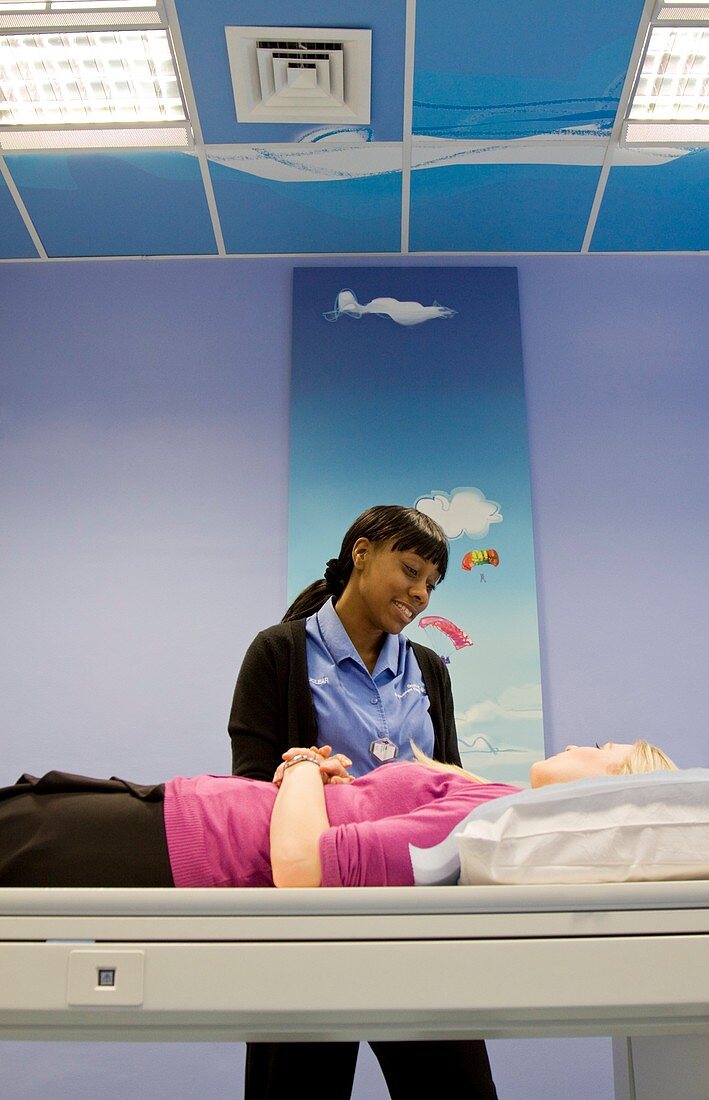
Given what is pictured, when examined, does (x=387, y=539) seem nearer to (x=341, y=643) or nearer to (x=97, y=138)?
(x=341, y=643)

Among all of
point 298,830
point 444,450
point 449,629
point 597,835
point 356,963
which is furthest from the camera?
point 444,450

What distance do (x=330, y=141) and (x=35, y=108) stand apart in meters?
0.85

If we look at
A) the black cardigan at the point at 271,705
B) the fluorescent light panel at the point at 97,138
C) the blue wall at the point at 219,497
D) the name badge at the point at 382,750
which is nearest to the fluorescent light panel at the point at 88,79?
the fluorescent light panel at the point at 97,138

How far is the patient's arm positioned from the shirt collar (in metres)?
0.66

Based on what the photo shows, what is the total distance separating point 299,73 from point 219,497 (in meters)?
1.23

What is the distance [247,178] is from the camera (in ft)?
9.51

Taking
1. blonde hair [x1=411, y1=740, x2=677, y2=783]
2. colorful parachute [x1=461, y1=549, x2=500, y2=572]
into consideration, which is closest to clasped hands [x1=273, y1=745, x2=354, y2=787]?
blonde hair [x1=411, y1=740, x2=677, y2=783]

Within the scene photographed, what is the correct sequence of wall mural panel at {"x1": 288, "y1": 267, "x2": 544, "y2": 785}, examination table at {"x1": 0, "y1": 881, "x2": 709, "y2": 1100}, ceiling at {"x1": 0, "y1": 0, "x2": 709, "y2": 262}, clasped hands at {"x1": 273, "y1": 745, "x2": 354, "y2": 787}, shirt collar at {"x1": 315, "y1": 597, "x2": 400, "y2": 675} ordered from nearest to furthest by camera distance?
examination table at {"x1": 0, "y1": 881, "x2": 709, "y2": 1100} → clasped hands at {"x1": 273, "y1": 745, "x2": 354, "y2": 787} → shirt collar at {"x1": 315, "y1": 597, "x2": 400, "y2": 675} → ceiling at {"x1": 0, "y1": 0, "x2": 709, "y2": 262} → wall mural panel at {"x1": 288, "y1": 267, "x2": 544, "y2": 785}

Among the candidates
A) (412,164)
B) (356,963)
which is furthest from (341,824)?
(412,164)

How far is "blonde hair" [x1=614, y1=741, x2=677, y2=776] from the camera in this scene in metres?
1.39

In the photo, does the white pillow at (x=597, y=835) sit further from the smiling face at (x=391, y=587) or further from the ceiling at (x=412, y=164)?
the ceiling at (x=412, y=164)

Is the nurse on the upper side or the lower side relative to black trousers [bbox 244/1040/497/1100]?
upper

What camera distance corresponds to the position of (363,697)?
193 cm

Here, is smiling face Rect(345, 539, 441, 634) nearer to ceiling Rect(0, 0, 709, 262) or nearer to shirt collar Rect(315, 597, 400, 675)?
shirt collar Rect(315, 597, 400, 675)
